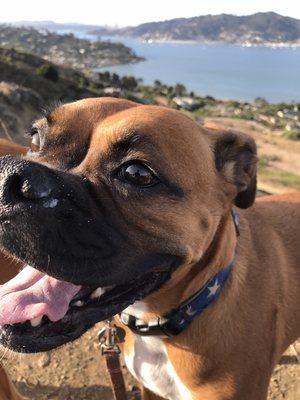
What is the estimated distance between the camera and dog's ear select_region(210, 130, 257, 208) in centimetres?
289

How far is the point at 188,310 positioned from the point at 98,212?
0.98 meters

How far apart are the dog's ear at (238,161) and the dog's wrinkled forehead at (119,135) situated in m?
0.22

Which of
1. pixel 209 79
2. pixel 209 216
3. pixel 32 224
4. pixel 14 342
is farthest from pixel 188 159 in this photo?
pixel 209 79

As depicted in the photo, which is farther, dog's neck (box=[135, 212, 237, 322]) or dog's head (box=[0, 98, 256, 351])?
dog's neck (box=[135, 212, 237, 322])

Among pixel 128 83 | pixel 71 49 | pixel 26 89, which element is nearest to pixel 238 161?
pixel 26 89

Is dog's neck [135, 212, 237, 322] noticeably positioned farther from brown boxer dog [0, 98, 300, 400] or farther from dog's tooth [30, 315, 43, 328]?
dog's tooth [30, 315, 43, 328]

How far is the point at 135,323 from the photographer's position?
302 cm

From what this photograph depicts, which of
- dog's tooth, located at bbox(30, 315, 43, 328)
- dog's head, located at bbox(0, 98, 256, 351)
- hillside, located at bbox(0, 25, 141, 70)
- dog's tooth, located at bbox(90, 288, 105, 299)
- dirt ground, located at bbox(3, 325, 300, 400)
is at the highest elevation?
dog's head, located at bbox(0, 98, 256, 351)

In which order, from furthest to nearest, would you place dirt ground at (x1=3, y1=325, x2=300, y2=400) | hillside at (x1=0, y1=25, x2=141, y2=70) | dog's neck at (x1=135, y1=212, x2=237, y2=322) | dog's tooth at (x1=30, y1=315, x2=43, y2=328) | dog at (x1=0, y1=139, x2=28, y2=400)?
hillside at (x1=0, y1=25, x2=141, y2=70) < dirt ground at (x1=3, y1=325, x2=300, y2=400) < dog at (x1=0, y1=139, x2=28, y2=400) < dog's neck at (x1=135, y1=212, x2=237, y2=322) < dog's tooth at (x1=30, y1=315, x2=43, y2=328)

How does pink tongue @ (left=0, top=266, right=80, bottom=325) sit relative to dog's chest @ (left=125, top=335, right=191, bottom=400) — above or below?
above

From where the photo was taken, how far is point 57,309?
238 cm

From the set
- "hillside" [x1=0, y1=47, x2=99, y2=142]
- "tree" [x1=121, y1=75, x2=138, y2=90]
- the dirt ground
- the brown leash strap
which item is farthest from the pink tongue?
"tree" [x1=121, y1=75, x2=138, y2=90]

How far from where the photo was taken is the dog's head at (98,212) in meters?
2.05

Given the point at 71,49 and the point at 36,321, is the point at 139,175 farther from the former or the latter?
the point at 71,49
